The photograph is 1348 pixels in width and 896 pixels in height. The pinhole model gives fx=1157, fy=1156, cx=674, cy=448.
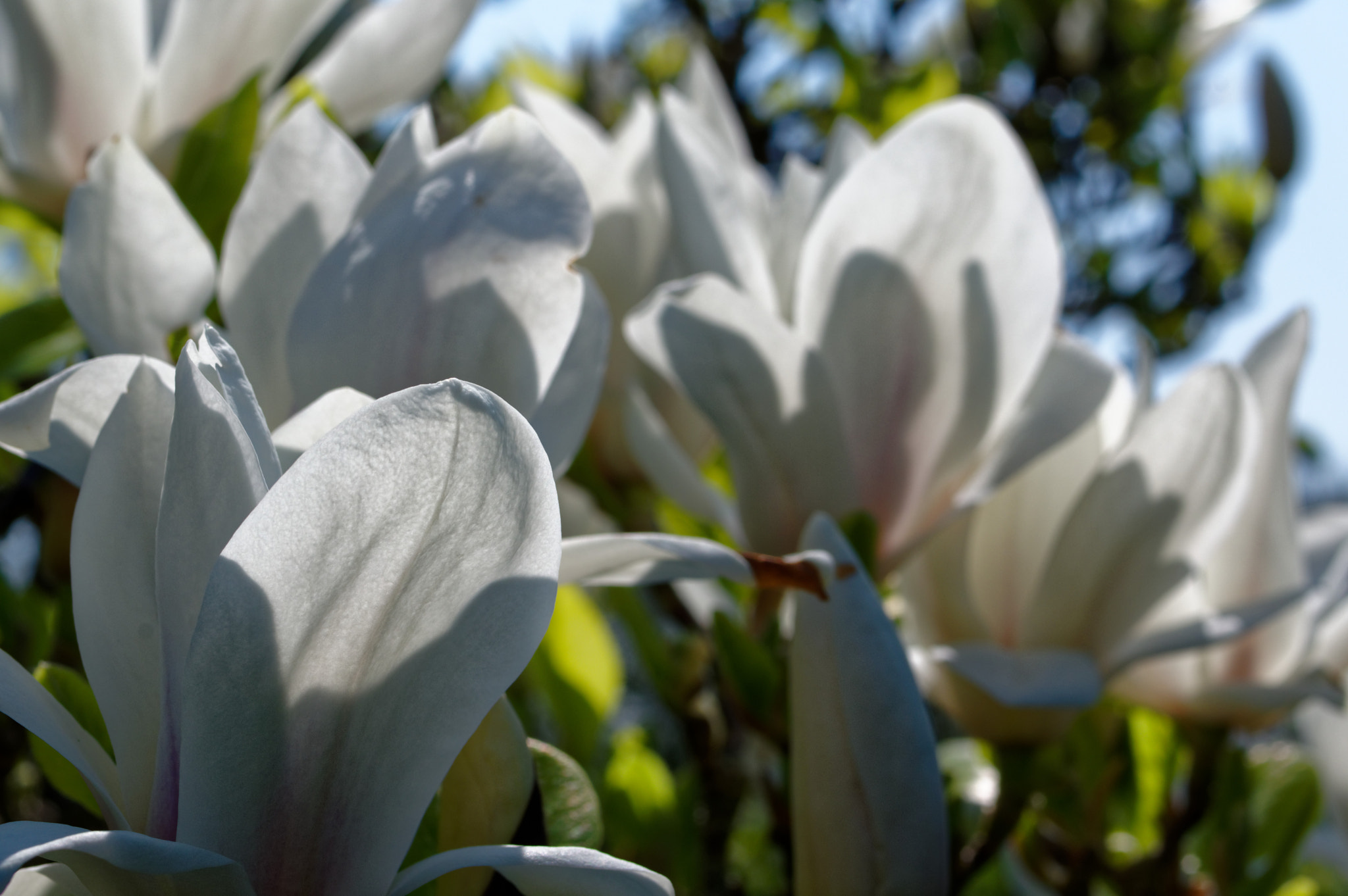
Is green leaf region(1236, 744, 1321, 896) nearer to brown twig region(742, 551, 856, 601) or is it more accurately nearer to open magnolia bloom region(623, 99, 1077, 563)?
open magnolia bloom region(623, 99, 1077, 563)

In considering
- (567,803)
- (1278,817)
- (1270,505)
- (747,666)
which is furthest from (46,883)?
(1278,817)

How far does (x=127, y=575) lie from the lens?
31 cm

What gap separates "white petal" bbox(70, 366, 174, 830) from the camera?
1.00 ft

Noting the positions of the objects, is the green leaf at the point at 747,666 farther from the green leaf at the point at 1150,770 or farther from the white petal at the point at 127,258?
the green leaf at the point at 1150,770

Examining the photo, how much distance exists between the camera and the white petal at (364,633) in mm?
267

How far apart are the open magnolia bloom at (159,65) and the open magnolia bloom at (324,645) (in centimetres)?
30

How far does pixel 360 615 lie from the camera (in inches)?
10.9

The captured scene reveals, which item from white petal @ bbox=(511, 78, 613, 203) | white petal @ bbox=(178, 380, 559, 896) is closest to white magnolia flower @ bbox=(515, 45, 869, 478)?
white petal @ bbox=(511, 78, 613, 203)

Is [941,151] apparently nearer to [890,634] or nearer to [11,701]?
[890,634]

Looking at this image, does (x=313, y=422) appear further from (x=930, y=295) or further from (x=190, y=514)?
(x=930, y=295)

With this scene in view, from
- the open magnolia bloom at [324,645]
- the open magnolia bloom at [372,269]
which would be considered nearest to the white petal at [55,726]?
the open magnolia bloom at [324,645]

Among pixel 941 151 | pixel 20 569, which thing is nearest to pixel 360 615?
pixel 941 151

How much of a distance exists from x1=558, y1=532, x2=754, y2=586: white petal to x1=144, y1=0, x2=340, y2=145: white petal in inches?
13.1

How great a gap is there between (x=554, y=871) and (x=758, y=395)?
0.89ft
